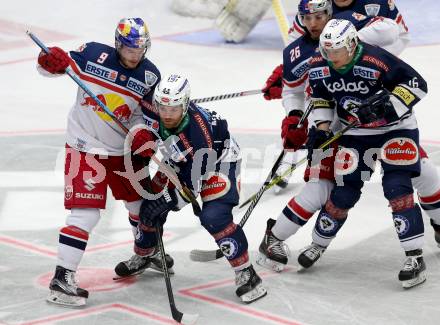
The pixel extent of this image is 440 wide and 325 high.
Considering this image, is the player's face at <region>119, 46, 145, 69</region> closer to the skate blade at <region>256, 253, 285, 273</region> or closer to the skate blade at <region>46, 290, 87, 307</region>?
the skate blade at <region>46, 290, 87, 307</region>

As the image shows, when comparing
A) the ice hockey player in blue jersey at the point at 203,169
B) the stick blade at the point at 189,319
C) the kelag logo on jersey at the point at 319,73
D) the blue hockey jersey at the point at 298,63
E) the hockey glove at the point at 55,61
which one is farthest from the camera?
the blue hockey jersey at the point at 298,63

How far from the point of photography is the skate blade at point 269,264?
563 centimetres

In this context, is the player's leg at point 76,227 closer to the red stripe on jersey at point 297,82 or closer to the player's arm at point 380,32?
the red stripe on jersey at point 297,82

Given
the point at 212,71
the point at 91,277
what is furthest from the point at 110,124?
the point at 212,71

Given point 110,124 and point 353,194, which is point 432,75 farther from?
point 110,124

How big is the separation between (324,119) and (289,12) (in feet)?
26.7

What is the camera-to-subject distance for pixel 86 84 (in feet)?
17.1

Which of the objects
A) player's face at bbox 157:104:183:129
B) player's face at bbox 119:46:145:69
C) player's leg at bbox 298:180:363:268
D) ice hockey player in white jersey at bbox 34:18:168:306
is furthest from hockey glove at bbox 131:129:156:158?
player's leg at bbox 298:180:363:268

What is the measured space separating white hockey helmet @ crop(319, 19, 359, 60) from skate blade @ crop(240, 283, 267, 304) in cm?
130

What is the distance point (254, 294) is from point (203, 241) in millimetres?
1120

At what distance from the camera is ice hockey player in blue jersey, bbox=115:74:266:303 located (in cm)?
501

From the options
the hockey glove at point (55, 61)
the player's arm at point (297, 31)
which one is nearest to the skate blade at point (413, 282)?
the player's arm at point (297, 31)

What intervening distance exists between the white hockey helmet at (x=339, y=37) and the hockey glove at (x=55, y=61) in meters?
1.35

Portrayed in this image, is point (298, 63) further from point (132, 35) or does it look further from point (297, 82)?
point (132, 35)
